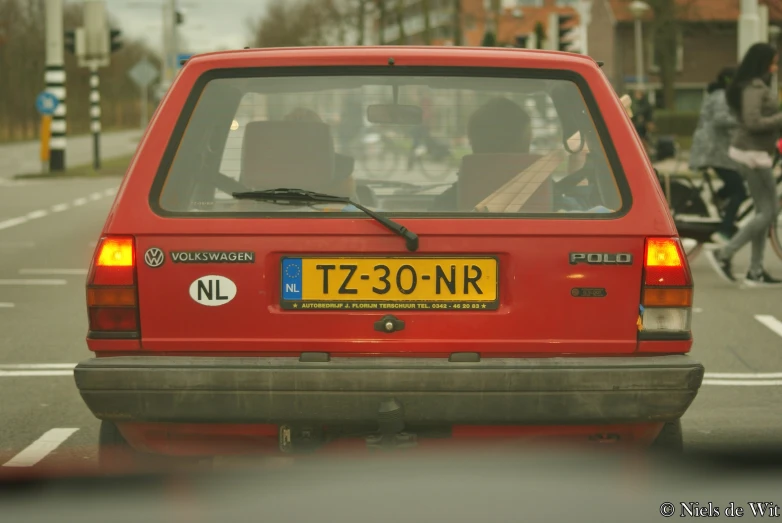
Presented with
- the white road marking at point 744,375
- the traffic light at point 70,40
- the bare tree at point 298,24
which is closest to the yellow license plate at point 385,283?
the white road marking at point 744,375

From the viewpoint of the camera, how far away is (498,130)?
4422mm

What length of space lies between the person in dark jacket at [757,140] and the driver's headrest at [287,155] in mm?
6970

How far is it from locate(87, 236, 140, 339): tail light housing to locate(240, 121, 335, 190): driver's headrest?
0.44 metres

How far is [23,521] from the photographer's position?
4176mm

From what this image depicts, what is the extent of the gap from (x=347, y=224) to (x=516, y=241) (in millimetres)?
514

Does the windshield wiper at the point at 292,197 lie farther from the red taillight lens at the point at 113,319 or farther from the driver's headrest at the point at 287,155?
the red taillight lens at the point at 113,319

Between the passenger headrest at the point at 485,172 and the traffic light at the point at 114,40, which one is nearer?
the passenger headrest at the point at 485,172

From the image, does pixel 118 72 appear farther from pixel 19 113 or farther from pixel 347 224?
pixel 347 224

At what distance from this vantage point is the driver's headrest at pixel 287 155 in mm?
4223

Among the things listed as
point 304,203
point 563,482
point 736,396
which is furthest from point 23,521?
point 736,396

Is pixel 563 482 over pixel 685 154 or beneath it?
over

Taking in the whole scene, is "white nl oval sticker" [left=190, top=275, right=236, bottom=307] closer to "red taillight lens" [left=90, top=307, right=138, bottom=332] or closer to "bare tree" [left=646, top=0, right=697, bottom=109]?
"red taillight lens" [left=90, top=307, right=138, bottom=332]

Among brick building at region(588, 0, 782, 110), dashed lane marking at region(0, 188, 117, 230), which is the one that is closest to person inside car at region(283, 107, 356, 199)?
dashed lane marking at region(0, 188, 117, 230)

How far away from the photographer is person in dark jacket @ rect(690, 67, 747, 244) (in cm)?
1200
